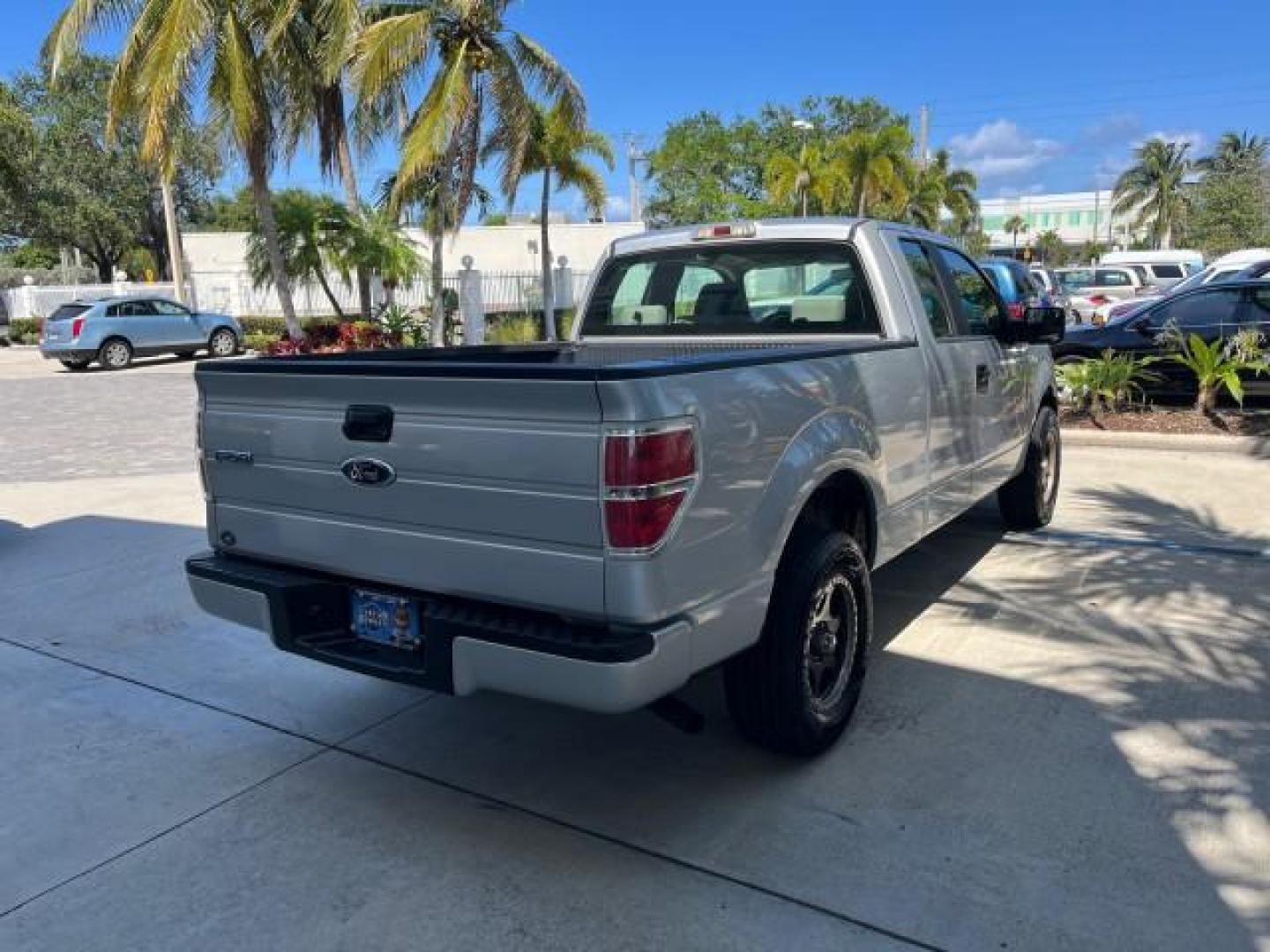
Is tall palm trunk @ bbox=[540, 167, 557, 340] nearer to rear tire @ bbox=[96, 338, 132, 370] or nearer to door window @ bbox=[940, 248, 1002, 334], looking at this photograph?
rear tire @ bbox=[96, 338, 132, 370]

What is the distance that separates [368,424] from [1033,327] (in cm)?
397

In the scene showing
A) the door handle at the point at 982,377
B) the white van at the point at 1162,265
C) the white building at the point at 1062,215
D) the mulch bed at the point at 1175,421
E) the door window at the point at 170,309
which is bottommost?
the mulch bed at the point at 1175,421

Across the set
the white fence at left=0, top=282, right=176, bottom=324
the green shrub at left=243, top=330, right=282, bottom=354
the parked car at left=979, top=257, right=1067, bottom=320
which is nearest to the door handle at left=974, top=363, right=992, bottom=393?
the parked car at left=979, top=257, right=1067, bottom=320

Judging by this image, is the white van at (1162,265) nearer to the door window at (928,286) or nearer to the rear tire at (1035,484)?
the rear tire at (1035,484)

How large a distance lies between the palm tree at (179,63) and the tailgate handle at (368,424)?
57.2 feet

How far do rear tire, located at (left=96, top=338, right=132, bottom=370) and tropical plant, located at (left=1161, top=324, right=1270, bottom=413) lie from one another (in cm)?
2079

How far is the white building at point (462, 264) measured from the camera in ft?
96.1

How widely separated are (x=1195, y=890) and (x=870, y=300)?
2.66 m

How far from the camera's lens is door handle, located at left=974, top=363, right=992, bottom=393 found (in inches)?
203

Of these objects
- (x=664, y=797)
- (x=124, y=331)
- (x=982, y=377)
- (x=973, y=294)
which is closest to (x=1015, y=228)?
(x=124, y=331)

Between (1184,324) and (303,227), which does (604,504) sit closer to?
(1184,324)

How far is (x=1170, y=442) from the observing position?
31.2 ft

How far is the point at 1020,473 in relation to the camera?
6461mm

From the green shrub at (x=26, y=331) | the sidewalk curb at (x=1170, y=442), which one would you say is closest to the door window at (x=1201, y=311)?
the sidewalk curb at (x=1170, y=442)
